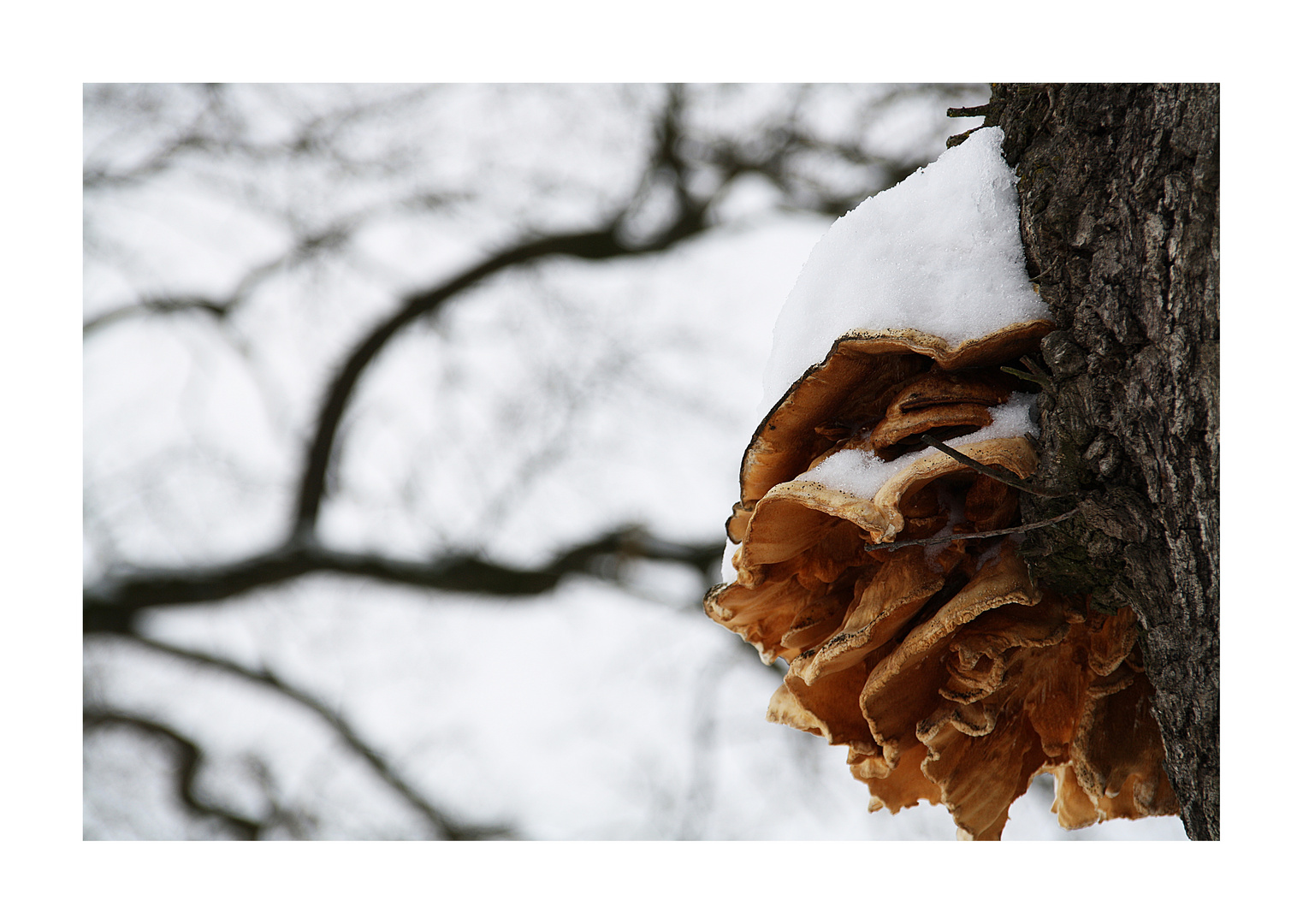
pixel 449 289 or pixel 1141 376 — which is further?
pixel 449 289

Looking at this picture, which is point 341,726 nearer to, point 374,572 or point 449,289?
point 374,572

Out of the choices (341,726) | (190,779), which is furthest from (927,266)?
(190,779)

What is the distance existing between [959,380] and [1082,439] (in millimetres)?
115

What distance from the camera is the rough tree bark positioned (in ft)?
2.06

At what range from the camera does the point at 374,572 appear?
3082mm

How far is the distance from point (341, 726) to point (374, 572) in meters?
0.60

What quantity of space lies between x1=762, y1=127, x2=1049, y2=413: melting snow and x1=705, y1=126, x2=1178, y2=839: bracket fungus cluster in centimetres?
1

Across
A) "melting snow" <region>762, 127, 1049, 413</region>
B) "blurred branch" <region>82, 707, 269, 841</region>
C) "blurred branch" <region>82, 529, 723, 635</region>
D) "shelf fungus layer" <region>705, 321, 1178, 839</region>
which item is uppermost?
"melting snow" <region>762, 127, 1049, 413</region>

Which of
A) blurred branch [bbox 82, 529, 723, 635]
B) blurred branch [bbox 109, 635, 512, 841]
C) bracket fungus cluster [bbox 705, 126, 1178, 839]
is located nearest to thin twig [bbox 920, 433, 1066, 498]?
bracket fungus cluster [bbox 705, 126, 1178, 839]

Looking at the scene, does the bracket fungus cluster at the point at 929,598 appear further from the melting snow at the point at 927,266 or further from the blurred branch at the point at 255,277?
the blurred branch at the point at 255,277

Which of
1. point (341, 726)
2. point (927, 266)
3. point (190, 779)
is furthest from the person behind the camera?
point (341, 726)

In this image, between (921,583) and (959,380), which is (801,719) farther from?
(959,380)

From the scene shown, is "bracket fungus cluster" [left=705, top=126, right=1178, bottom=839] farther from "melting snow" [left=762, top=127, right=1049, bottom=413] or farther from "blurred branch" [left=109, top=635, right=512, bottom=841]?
"blurred branch" [left=109, top=635, right=512, bottom=841]

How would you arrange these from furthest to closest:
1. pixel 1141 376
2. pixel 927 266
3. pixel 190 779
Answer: pixel 190 779 < pixel 927 266 < pixel 1141 376
